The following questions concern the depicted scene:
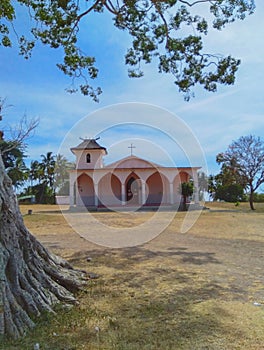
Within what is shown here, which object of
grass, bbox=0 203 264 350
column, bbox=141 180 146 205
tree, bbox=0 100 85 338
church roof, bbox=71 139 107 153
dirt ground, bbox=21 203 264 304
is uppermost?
church roof, bbox=71 139 107 153

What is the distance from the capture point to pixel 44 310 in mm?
3666

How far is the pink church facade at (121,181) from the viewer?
26719 mm

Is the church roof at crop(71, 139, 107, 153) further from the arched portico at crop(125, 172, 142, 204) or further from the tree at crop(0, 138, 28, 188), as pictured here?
the tree at crop(0, 138, 28, 188)

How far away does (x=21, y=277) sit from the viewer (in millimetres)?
3787

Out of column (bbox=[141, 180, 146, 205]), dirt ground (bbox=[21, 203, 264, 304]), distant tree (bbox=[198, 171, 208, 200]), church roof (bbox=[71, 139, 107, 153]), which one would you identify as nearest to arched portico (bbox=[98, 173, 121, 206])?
column (bbox=[141, 180, 146, 205])

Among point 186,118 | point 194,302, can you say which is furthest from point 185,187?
point 194,302

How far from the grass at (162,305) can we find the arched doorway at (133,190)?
20.1 metres

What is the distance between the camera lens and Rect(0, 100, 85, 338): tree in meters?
3.31

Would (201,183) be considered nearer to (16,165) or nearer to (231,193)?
(231,193)

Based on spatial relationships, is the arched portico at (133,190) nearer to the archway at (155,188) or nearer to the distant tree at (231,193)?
the archway at (155,188)

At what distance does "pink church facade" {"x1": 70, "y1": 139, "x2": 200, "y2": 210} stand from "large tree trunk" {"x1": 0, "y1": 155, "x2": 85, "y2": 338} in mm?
21288

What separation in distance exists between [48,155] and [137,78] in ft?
130

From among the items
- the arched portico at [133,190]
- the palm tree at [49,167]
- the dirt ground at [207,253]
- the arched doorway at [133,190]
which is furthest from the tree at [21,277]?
the palm tree at [49,167]

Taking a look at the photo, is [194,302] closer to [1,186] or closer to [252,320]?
[252,320]
